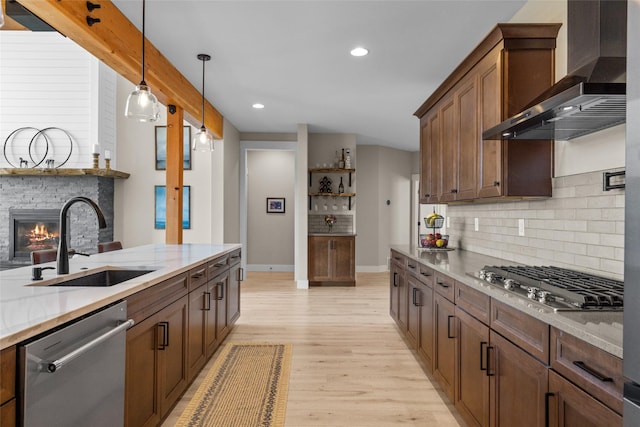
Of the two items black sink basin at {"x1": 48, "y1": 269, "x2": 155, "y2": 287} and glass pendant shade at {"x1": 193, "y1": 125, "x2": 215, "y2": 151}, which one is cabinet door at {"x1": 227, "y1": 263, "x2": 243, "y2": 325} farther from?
black sink basin at {"x1": 48, "y1": 269, "x2": 155, "y2": 287}

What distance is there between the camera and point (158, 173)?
674cm

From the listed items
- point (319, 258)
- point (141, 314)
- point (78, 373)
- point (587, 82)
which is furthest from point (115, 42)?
point (319, 258)

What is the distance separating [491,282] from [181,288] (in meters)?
1.77

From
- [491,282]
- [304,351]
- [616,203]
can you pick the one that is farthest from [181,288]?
[616,203]

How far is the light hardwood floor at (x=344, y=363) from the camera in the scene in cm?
246

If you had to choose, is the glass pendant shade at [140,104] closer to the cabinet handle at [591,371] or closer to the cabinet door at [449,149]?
the cabinet door at [449,149]

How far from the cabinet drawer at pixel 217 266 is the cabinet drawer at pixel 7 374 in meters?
2.00

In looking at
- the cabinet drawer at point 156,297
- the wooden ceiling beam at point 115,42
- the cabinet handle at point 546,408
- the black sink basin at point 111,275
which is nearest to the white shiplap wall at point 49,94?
the wooden ceiling beam at point 115,42

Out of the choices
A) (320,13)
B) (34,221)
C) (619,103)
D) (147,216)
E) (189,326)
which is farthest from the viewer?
(147,216)

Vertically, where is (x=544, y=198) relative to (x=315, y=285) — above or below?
above

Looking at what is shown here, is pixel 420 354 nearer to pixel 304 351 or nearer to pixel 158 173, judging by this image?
pixel 304 351

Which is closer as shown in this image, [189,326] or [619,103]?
[619,103]

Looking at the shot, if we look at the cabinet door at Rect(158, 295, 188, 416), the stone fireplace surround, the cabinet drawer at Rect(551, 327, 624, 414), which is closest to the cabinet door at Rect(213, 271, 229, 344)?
the cabinet door at Rect(158, 295, 188, 416)

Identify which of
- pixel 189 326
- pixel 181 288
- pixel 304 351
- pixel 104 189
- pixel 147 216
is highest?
pixel 104 189
